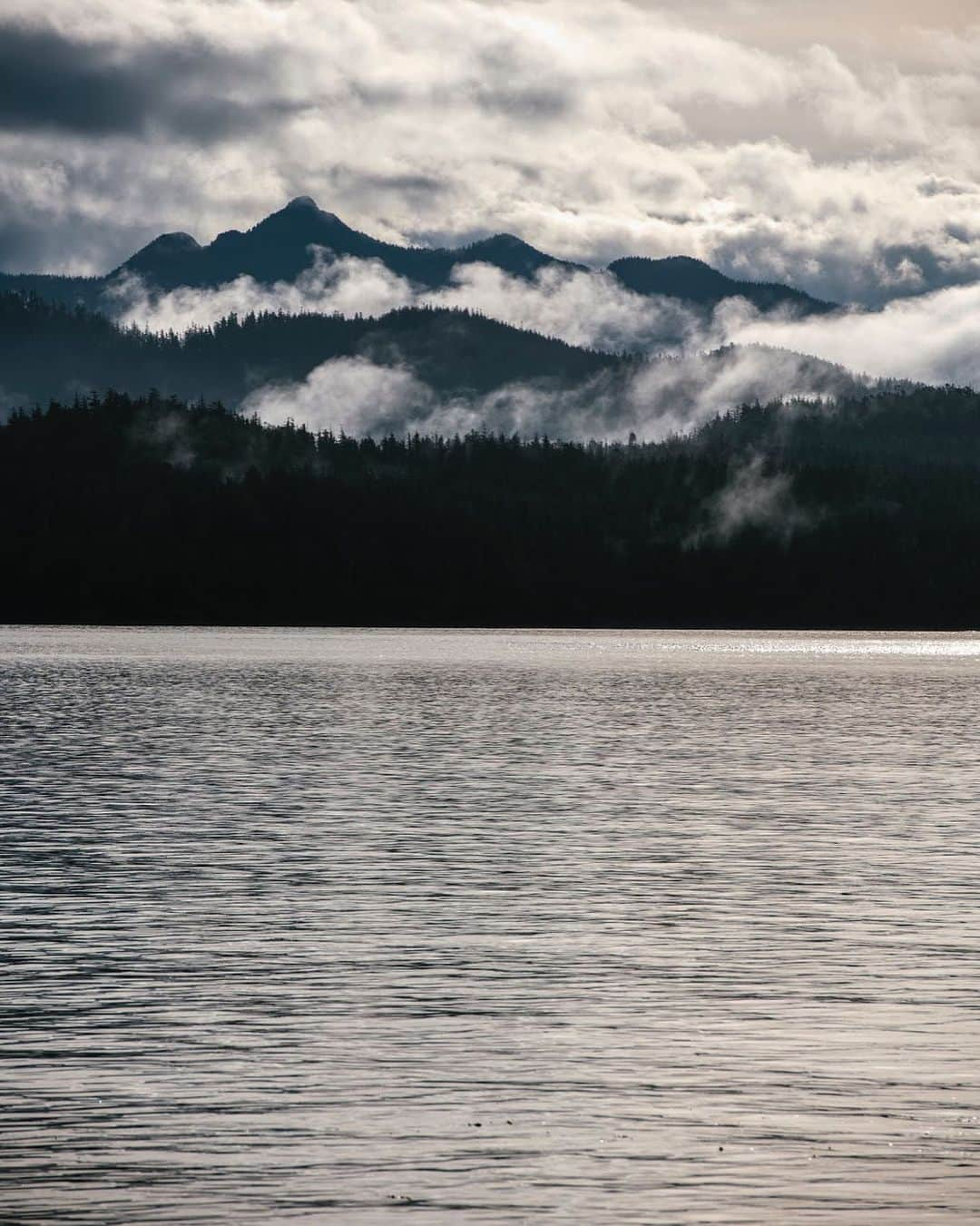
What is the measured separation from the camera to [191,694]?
14938cm

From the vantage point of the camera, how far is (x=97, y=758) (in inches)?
3351

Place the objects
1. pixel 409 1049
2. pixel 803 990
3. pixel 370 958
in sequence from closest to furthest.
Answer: pixel 409 1049, pixel 803 990, pixel 370 958

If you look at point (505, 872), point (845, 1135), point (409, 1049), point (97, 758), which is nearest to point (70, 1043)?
point (409, 1049)

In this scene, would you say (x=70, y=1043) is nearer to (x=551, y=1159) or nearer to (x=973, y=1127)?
(x=551, y=1159)

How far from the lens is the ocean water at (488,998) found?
20.5 metres

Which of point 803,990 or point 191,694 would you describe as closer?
point 803,990

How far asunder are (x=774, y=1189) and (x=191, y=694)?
13185 cm

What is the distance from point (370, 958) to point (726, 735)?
7215 centimetres

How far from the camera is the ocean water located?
20.5m

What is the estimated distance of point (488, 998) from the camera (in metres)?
30.9

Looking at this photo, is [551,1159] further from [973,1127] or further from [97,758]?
[97,758]

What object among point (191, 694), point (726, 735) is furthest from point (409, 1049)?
point (191, 694)

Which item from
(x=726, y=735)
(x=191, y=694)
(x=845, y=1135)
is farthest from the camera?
(x=191, y=694)

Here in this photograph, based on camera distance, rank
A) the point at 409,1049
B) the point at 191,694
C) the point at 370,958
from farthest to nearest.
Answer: the point at 191,694 < the point at 370,958 < the point at 409,1049
